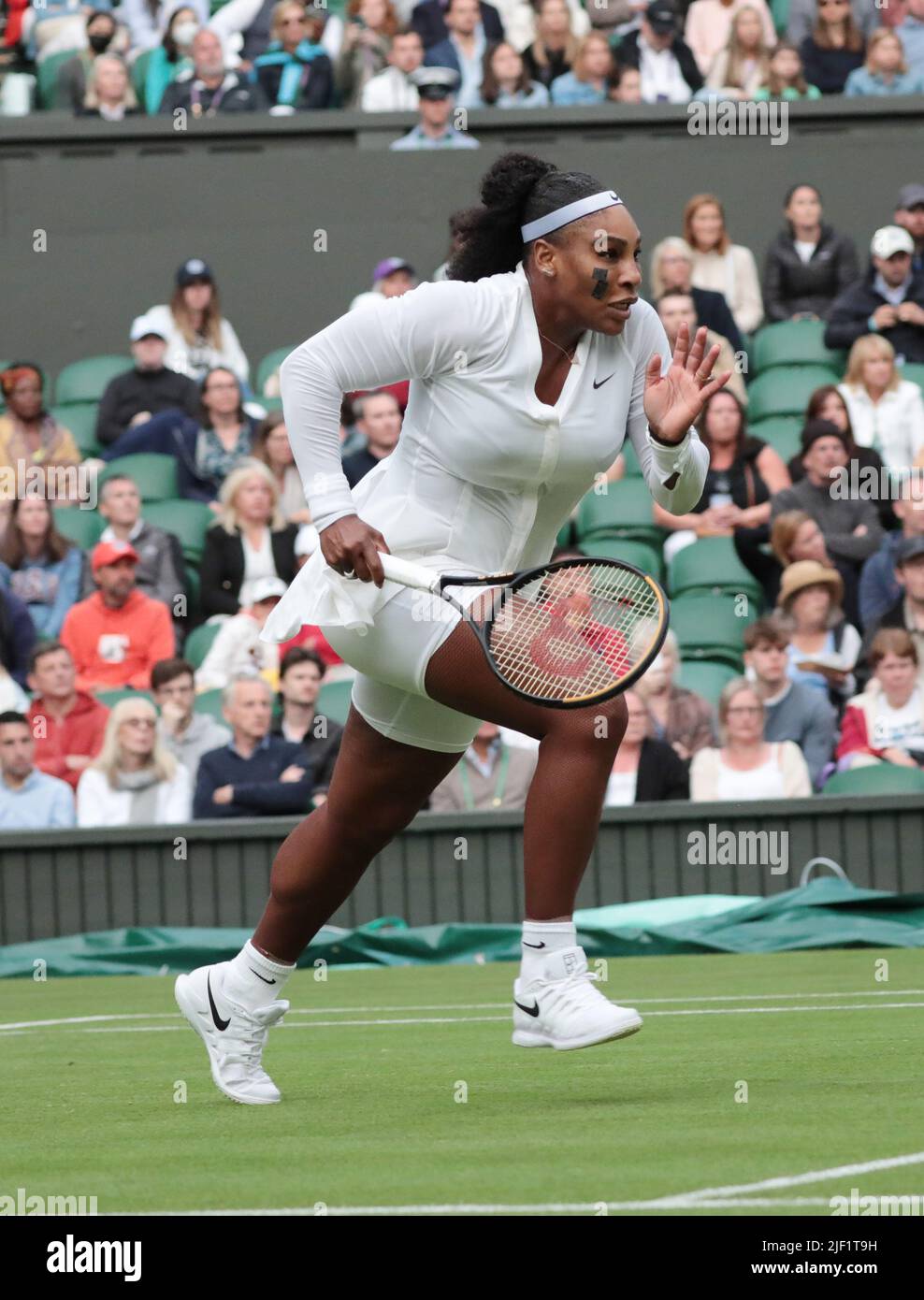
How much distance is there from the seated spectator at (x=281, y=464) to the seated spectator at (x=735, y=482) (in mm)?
2115

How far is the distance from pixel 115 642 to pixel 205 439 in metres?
1.77

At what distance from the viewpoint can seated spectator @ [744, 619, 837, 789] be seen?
442 inches

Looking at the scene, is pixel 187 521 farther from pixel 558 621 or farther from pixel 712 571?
pixel 558 621

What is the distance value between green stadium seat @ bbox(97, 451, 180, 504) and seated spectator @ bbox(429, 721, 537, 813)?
3.45m

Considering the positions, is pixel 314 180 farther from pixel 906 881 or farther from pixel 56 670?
pixel 906 881

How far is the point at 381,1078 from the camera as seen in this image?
5598 millimetres

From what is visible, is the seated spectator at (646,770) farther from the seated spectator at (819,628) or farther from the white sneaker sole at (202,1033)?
the white sneaker sole at (202,1033)

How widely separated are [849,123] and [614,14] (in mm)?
1860

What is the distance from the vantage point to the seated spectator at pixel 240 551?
12.6 m

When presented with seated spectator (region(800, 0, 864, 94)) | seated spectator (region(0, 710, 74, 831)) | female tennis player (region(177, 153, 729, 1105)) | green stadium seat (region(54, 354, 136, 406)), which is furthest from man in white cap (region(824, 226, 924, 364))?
female tennis player (region(177, 153, 729, 1105))

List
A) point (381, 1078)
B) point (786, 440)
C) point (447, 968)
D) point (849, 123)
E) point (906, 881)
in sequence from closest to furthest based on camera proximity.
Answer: point (381, 1078), point (447, 968), point (906, 881), point (786, 440), point (849, 123)

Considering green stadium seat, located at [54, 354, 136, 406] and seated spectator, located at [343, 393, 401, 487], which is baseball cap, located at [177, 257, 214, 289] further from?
seated spectator, located at [343, 393, 401, 487]

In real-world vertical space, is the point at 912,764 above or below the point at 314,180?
below
